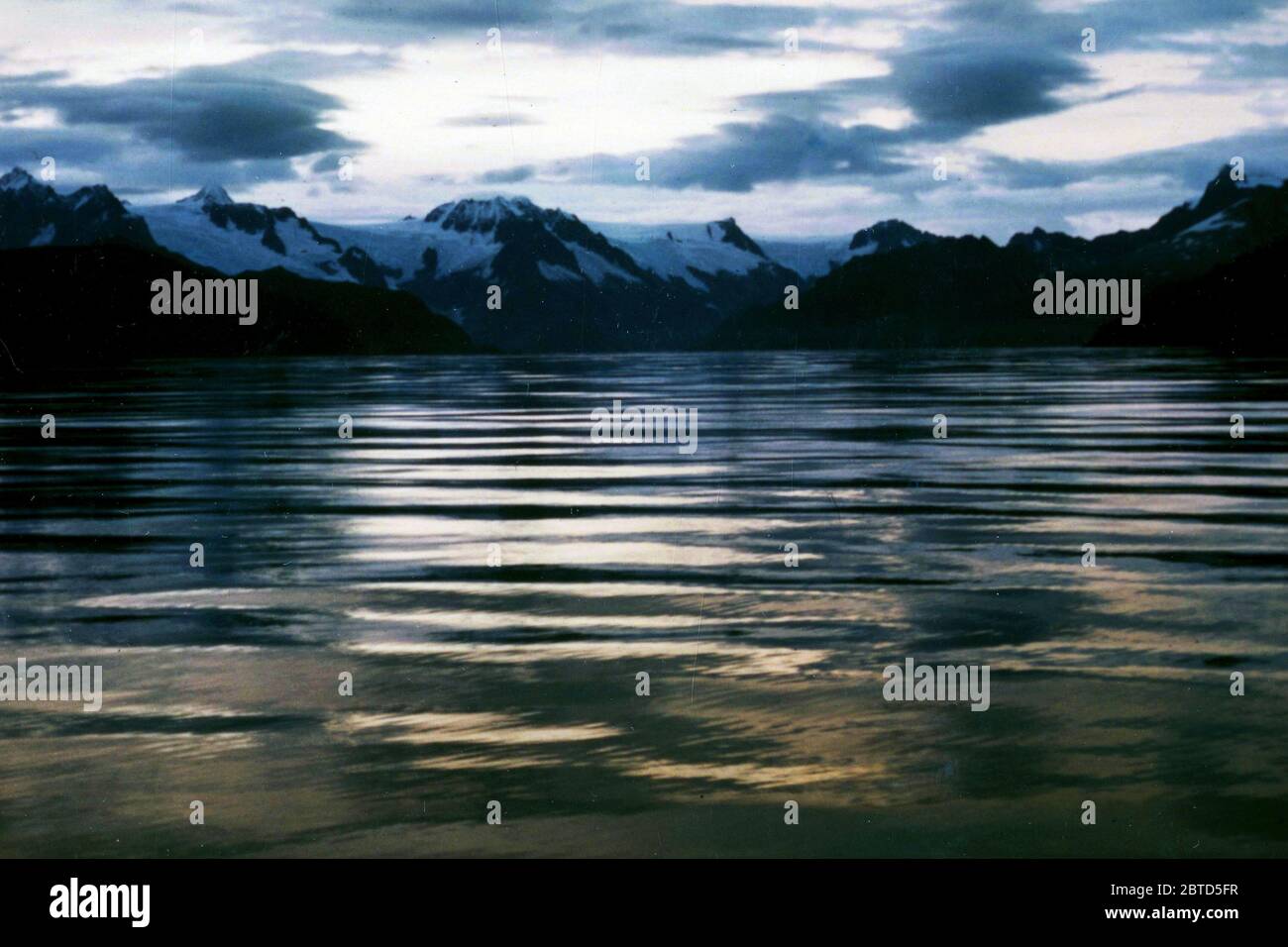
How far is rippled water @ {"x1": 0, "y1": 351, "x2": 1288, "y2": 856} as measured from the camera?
35.4 feet

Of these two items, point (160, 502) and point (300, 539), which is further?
point (160, 502)

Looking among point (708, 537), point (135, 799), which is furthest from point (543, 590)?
point (135, 799)

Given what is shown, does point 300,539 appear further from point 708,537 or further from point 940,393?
point 940,393

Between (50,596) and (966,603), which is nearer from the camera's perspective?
(966,603)

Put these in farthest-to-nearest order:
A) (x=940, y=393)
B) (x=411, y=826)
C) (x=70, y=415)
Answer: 1. (x=940, y=393)
2. (x=70, y=415)
3. (x=411, y=826)

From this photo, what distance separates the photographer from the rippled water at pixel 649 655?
1080 cm

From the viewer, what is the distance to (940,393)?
7819cm

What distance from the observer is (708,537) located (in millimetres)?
23969

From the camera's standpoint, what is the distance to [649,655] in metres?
15.7
